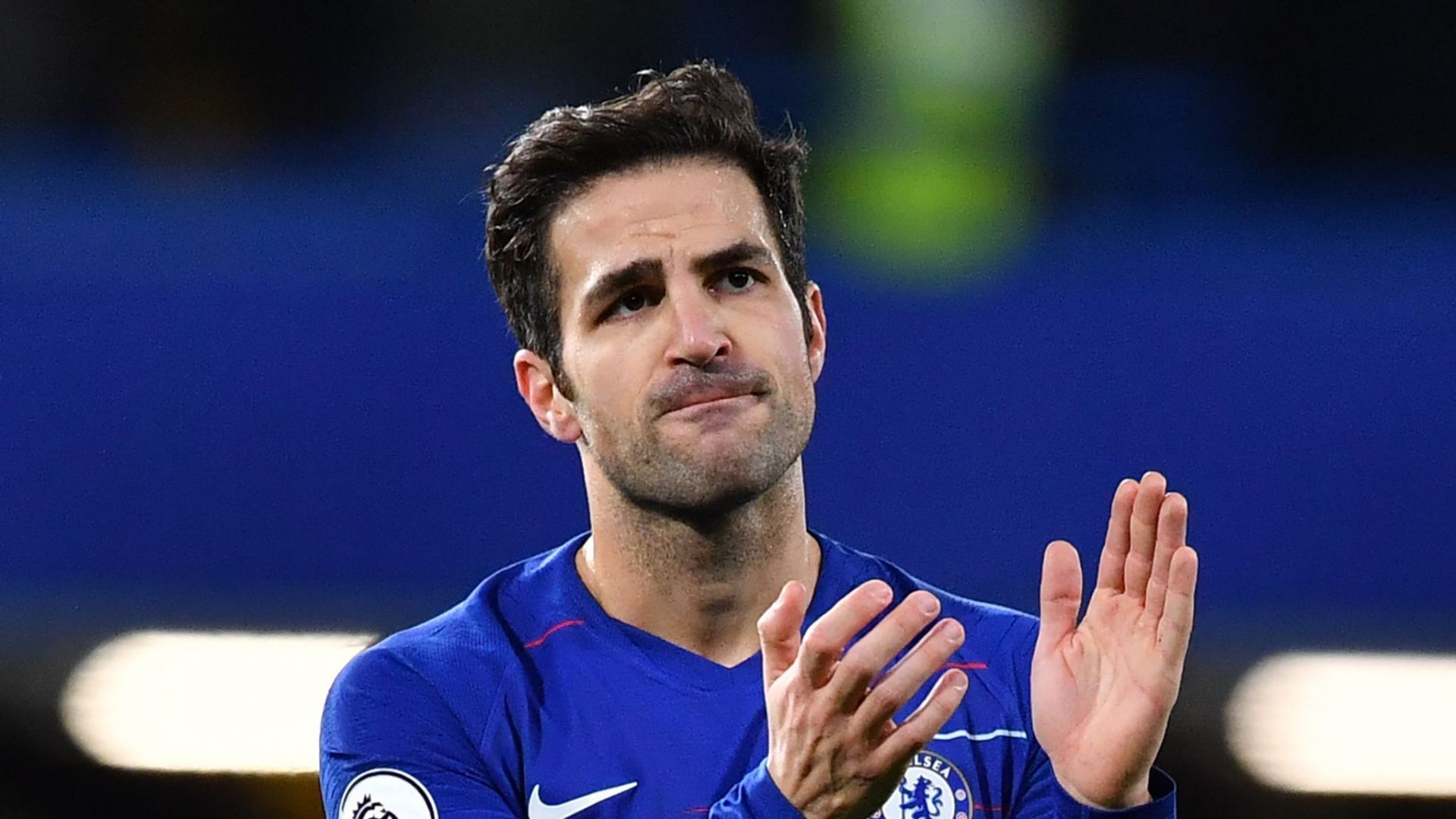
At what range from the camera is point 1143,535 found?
252 cm

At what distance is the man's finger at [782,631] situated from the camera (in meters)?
2.17

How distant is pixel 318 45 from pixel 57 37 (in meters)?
0.81

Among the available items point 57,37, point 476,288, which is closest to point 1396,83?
point 476,288

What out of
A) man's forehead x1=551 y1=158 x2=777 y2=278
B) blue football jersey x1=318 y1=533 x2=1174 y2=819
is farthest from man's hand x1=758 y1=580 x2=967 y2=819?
man's forehead x1=551 y1=158 x2=777 y2=278

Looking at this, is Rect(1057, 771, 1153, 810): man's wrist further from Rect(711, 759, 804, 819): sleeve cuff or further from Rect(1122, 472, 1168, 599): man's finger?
Rect(711, 759, 804, 819): sleeve cuff

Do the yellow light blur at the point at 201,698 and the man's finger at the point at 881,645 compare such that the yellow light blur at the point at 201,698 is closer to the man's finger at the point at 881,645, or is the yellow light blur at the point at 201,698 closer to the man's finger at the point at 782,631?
the man's finger at the point at 782,631

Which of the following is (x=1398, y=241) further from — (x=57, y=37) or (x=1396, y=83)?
(x=57, y=37)

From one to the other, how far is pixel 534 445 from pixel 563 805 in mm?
2083

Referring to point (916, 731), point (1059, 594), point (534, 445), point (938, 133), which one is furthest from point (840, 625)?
point (938, 133)

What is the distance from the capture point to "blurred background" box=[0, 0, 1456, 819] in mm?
4551

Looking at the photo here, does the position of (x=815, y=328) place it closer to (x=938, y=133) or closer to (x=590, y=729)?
(x=590, y=729)

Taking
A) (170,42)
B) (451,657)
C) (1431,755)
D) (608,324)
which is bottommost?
(1431,755)

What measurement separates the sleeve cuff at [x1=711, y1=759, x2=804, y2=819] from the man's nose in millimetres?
664

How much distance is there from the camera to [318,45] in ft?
18.9
